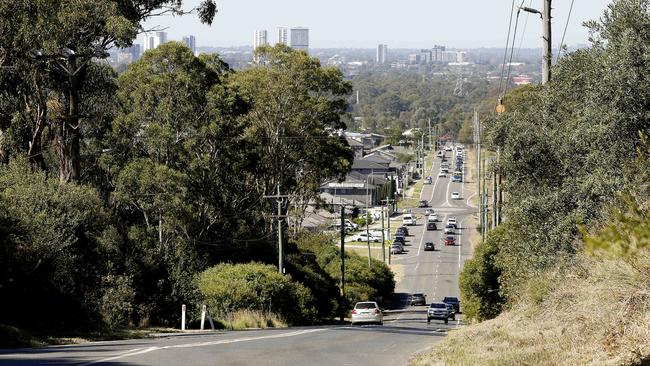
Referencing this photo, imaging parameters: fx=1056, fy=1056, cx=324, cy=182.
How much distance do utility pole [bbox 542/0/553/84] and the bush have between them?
1380cm

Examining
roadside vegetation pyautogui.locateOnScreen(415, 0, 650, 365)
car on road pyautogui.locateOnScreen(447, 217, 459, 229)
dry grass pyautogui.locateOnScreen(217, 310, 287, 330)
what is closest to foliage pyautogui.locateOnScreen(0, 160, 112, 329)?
dry grass pyautogui.locateOnScreen(217, 310, 287, 330)

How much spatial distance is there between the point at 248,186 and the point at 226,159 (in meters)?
5.09

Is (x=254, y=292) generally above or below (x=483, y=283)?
above

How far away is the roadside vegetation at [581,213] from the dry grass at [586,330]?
23 mm

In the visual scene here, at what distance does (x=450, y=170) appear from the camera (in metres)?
171

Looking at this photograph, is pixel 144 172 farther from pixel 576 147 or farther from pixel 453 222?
pixel 453 222

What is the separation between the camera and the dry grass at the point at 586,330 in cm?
1390

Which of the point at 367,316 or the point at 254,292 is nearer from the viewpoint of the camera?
the point at 254,292

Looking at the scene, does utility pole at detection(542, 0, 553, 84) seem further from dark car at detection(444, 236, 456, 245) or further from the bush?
dark car at detection(444, 236, 456, 245)

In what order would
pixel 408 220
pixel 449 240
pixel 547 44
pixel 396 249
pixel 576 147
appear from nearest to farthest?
pixel 576 147 < pixel 547 44 < pixel 396 249 < pixel 449 240 < pixel 408 220

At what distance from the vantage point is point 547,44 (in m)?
32.2

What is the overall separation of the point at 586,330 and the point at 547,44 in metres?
18.2

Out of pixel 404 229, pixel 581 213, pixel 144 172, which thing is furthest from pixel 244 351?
pixel 404 229

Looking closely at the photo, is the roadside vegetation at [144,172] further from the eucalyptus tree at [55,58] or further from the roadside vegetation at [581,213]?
the roadside vegetation at [581,213]
